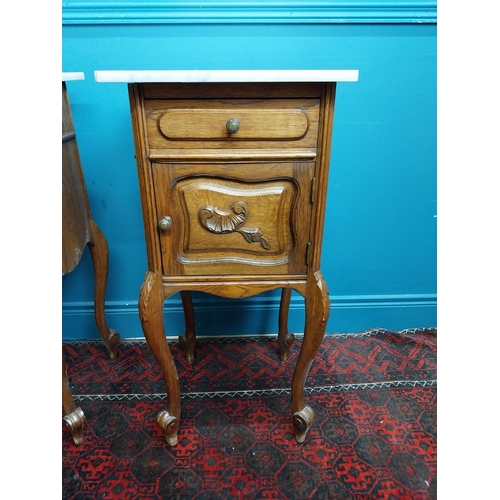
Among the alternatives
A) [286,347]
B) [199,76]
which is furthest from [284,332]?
[199,76]

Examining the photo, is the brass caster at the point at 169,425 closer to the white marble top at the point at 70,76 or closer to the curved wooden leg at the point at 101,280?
the curved wooden leg at the point at 101,280

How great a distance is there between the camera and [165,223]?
815mm

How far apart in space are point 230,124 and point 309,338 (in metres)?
0.54

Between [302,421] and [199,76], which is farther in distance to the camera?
[302,421]

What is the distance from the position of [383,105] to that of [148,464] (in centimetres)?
126

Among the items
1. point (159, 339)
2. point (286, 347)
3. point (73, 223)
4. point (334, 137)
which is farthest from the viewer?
point (286, 347)

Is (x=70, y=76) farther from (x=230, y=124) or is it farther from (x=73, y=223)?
(x=230, y=124)

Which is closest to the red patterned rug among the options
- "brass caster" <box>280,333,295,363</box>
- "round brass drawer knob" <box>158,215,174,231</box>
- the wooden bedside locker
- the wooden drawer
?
"brass caster" <box>280,333,295,363</box>

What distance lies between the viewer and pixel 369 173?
4.25ft

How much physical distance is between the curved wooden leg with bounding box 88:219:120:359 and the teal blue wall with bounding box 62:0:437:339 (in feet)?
0.34

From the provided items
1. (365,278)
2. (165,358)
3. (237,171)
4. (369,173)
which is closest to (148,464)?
(165,358)

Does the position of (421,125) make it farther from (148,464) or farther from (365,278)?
(148,464)

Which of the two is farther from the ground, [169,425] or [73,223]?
[73,223]

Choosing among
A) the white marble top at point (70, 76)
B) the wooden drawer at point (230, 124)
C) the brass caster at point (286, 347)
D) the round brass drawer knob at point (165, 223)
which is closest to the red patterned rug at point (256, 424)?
the brass caster at point (286, 347)
